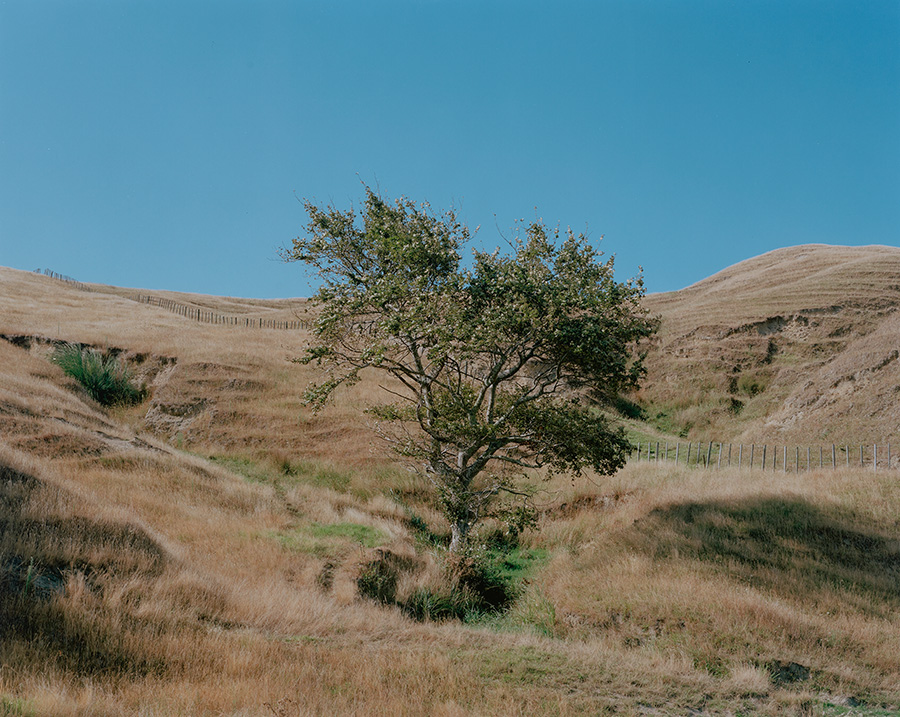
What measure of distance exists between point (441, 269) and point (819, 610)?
1184cm

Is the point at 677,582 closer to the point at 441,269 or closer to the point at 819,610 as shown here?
the point at 819,610

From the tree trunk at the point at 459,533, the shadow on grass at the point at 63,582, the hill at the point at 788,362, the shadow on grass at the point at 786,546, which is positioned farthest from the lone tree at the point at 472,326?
the hill at the point at 788,362

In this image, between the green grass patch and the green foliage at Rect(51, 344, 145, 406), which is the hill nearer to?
the green grass patch

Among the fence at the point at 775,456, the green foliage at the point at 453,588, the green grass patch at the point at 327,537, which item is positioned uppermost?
the fence at the point at 775,456

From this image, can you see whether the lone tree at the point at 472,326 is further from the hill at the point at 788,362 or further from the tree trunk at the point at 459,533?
the hill at the point at 788,362

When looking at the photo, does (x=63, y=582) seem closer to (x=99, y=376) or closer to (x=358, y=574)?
(x=358, y=574)

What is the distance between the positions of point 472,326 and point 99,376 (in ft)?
74.8

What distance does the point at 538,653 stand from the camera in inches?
364

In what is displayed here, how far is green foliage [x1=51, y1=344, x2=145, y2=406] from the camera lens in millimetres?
28844

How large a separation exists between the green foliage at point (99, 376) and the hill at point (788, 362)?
29346 millimetres

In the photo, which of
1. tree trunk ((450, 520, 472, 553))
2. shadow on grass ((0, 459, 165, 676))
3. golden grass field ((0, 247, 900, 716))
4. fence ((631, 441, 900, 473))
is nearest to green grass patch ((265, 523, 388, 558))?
golden grass field ((0, 247, 900, 716))

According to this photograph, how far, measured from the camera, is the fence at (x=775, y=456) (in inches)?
853

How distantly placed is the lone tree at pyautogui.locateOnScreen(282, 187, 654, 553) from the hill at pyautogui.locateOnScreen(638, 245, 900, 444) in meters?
16.1

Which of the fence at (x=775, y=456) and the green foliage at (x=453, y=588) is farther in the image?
the fence at (x=775, y=456)
